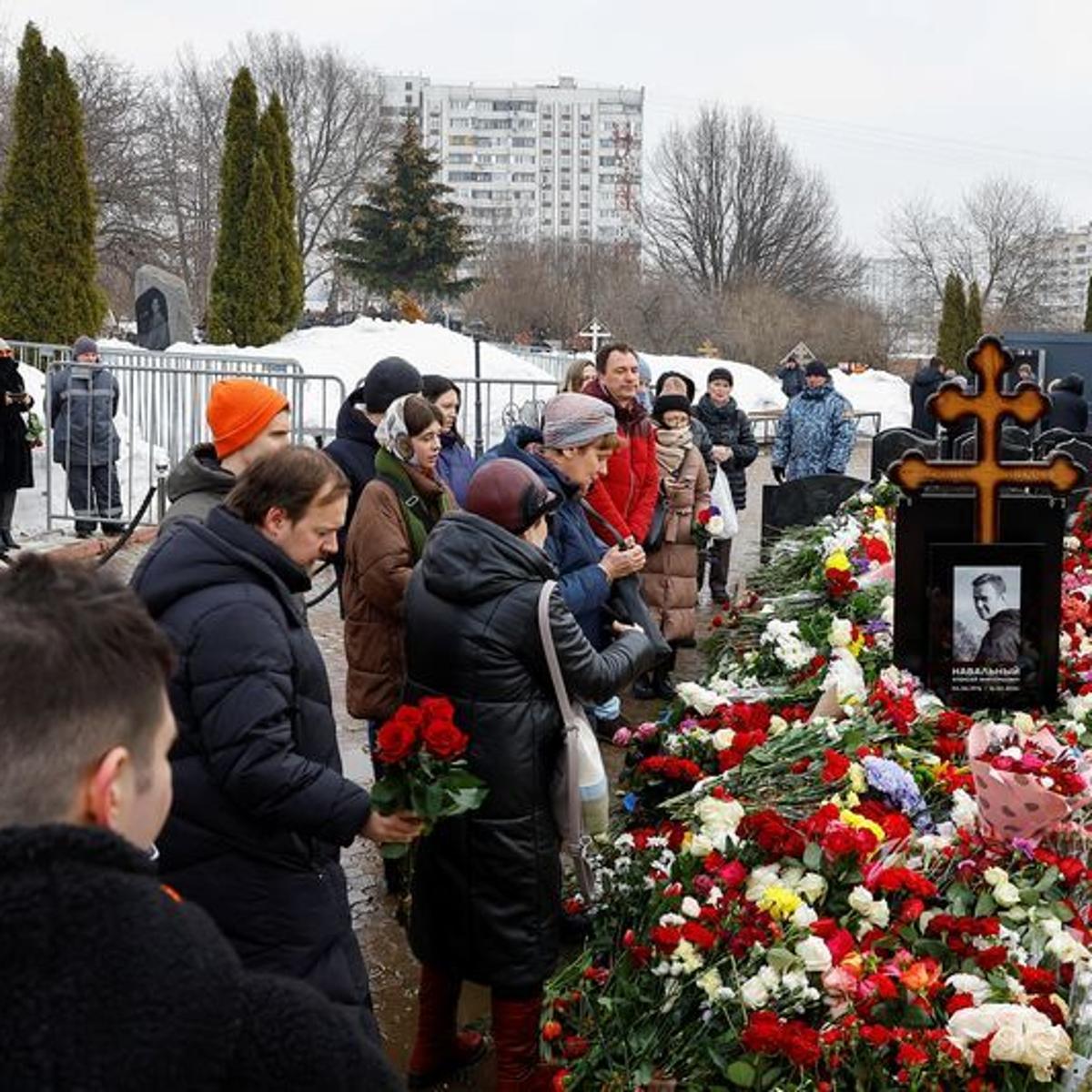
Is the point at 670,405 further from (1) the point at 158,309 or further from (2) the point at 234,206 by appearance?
(2) the point at 234,206

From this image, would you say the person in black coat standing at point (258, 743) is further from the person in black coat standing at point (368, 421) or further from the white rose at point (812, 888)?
the person in black coat standing at point (368, 421)

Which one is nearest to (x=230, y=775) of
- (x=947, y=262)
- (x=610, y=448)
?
(x=610, y=448)

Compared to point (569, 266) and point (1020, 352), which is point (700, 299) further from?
point (1020, 352)

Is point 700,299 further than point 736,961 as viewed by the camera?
Yes

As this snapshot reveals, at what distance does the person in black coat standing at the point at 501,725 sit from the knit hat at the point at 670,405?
4.37 meters

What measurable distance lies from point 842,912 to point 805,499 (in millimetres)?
6631

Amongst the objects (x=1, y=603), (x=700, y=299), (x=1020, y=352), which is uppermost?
(x=700, y=299)

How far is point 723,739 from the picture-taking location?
14.2 ft

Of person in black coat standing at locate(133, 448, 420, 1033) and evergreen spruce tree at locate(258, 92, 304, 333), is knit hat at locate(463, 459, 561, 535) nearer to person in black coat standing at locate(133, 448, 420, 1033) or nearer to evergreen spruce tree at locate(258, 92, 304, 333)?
person in black coat standing at locate(133, 448, 420, 1033)

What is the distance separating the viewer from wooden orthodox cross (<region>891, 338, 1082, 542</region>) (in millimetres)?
4539

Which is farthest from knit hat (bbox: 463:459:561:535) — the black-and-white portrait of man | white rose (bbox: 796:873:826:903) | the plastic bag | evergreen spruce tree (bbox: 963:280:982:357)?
evergreen spruce tree (bbox: 963:280:982:357)

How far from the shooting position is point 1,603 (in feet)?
4.67

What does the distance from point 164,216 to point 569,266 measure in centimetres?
1371

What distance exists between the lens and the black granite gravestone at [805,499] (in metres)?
9.64
